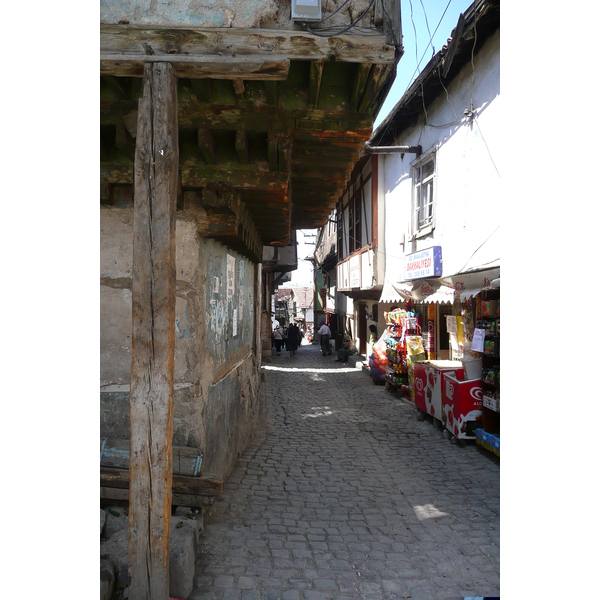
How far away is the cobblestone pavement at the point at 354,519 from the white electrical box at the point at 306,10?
159 inches

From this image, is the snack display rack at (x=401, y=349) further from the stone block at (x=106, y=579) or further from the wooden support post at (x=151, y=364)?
the wooden support post at (x=151, y=364)

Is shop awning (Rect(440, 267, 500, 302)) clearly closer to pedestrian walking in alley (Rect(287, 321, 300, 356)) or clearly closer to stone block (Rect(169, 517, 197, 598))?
stone block (Rect(169, 517, 197, 598))

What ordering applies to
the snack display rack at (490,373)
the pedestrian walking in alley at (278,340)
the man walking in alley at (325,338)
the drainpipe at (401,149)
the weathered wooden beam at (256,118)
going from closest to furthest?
the weathered wooden beam at (256,118) < the snack display rack at (490,373) < the drainpipe at (401,149) < the man walking in alley at (325,338) < the pedestrian walking in alley at (278,340)

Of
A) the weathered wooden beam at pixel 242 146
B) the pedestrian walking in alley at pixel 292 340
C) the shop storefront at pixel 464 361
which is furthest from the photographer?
the pedestrian walking in alley at pixel 292 340

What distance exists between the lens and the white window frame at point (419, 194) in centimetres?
1018

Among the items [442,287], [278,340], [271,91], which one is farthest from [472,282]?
[278,340]

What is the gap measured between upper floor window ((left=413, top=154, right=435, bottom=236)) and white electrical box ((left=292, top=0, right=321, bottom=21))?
24.9ft

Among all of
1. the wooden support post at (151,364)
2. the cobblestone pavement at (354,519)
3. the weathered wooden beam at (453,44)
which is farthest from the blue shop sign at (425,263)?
the wooden support post at (151,364)

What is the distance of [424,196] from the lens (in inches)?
435

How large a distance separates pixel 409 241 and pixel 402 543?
8447 millimetres

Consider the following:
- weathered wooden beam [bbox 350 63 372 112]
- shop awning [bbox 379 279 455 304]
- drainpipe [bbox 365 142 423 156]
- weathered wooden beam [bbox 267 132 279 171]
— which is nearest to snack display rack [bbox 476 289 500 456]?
shop awning [bbox 379 279 455 304]

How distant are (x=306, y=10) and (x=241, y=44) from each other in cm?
50

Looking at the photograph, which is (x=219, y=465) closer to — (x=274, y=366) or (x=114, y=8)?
(x=114, y=8)

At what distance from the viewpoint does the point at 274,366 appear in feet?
56.3
